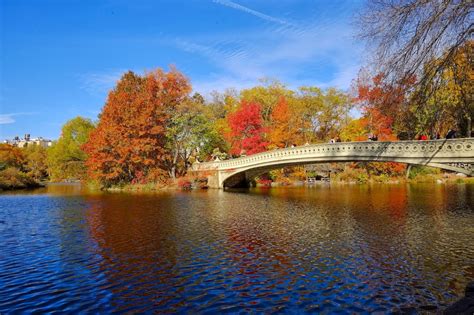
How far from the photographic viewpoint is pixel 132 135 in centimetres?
4016

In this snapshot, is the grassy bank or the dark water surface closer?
the dark water surface

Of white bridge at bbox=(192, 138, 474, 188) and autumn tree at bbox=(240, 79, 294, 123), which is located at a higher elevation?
autumn tree at bbox=(240, 79, 294, 123)

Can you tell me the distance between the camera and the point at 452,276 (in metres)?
8.80

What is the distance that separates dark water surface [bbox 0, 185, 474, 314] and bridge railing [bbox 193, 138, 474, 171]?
3.48 m

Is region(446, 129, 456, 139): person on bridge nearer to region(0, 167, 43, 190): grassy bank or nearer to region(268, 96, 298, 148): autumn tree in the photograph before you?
region(268, 96, 298, 148): autumn tree

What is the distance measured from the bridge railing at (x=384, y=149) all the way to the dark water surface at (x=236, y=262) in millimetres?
3477

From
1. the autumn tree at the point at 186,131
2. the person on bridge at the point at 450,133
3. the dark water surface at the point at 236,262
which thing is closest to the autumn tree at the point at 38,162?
the autumn tree at the point at 186,131

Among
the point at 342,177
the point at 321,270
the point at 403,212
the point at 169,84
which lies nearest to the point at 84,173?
the point at 169,84

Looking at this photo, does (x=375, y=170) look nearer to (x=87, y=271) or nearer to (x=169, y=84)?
(x=169, y=84)

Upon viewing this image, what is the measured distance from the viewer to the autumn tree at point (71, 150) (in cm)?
5925

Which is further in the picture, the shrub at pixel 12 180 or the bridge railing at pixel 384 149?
the shrub at pixel 12 180

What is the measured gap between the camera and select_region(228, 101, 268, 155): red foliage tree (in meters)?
44.8

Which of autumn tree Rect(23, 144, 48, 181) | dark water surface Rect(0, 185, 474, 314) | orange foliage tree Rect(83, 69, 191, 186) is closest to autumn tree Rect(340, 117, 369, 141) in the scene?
orange foliage tree Rect(83, 69, 191, 186)

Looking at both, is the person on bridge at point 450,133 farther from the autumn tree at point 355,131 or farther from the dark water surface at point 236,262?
the autumn tree at point 355,131
